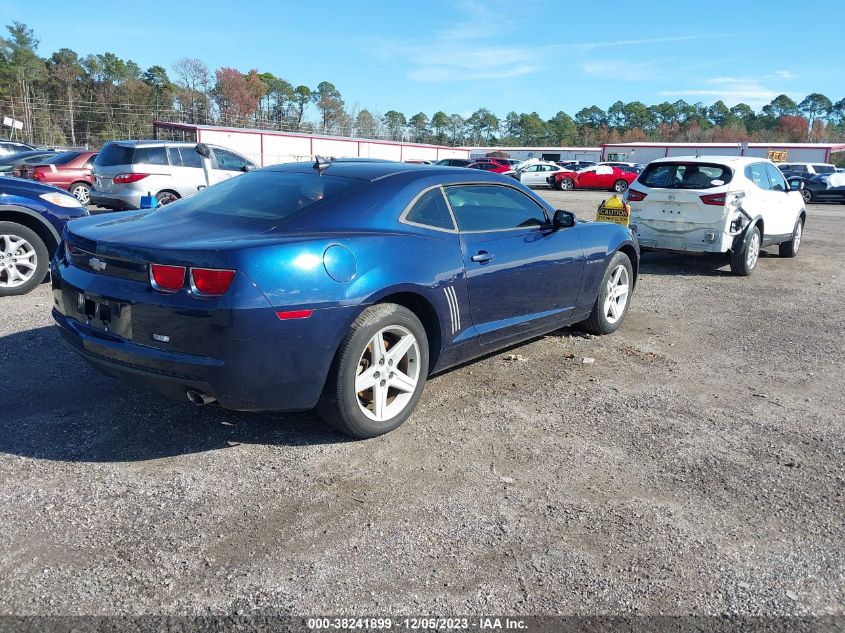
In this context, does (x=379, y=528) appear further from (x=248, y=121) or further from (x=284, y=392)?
(x=248, y=121)

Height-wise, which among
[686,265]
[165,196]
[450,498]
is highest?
[165,196]

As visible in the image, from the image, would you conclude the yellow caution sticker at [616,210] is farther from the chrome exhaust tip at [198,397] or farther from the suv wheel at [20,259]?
the chrome exhaust tip at [198,397]

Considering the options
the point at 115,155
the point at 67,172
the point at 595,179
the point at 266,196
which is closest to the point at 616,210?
the point at 266,196

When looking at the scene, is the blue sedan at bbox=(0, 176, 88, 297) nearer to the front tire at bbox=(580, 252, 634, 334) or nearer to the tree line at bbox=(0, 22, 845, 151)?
the front tire at bbox=(580, 252, 634, 334)

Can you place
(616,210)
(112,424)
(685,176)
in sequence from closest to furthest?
(112,424)
(616,210)
(685,176)

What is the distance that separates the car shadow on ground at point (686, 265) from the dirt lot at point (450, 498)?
4.71 m

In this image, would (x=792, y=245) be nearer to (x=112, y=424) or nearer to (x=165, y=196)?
(x=165, y=196)

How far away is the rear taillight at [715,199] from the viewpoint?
900cm

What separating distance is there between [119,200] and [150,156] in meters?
1.03

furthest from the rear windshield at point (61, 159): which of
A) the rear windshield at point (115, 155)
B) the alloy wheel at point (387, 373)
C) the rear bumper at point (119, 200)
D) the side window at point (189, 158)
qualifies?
the alloy wheel at point (387, 373)

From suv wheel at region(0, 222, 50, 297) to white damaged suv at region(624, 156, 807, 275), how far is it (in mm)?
7675

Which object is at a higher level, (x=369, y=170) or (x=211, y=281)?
(x=369, y=170)

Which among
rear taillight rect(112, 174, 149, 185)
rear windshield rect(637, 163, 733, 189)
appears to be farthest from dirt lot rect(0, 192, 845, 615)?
rear taillight rect(112, 174, 149, 185)

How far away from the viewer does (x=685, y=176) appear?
9.44 metres
